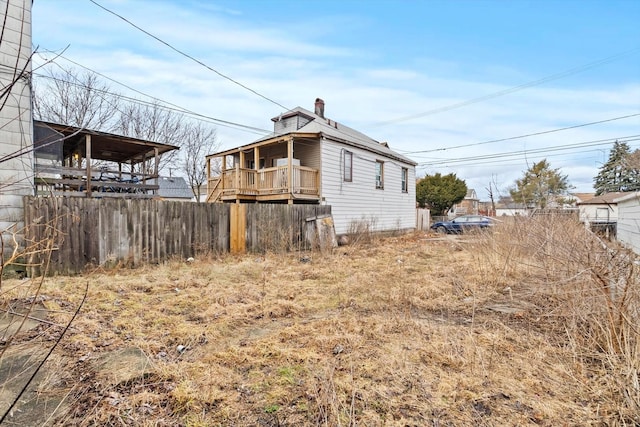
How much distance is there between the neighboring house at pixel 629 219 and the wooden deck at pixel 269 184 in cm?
981

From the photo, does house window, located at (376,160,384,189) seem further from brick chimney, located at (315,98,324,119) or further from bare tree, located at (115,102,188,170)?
bare tree, located at (115,102,188,170)

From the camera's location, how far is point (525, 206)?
289 inches

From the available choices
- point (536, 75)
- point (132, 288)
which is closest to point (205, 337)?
point (132, 288)

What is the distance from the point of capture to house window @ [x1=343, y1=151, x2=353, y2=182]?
14.2m

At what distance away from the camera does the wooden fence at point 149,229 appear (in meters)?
6.25

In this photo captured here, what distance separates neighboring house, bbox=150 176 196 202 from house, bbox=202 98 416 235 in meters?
15.6

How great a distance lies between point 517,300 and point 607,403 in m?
2.95

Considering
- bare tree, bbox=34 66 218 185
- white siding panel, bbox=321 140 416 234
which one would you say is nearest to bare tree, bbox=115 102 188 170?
bare tree, bbox=34 66 218 185

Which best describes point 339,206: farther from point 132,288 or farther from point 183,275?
point 132,288

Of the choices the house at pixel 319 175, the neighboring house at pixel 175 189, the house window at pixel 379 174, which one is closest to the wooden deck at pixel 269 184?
the house at pixel 319 175

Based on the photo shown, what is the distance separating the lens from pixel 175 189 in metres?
29.0

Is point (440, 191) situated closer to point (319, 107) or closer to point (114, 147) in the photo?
point (319, 107)

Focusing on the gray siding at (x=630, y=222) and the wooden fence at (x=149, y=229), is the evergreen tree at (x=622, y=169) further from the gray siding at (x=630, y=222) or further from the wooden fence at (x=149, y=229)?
the wooden fence at (x=149, y=229)

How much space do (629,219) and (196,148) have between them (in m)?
29.5
